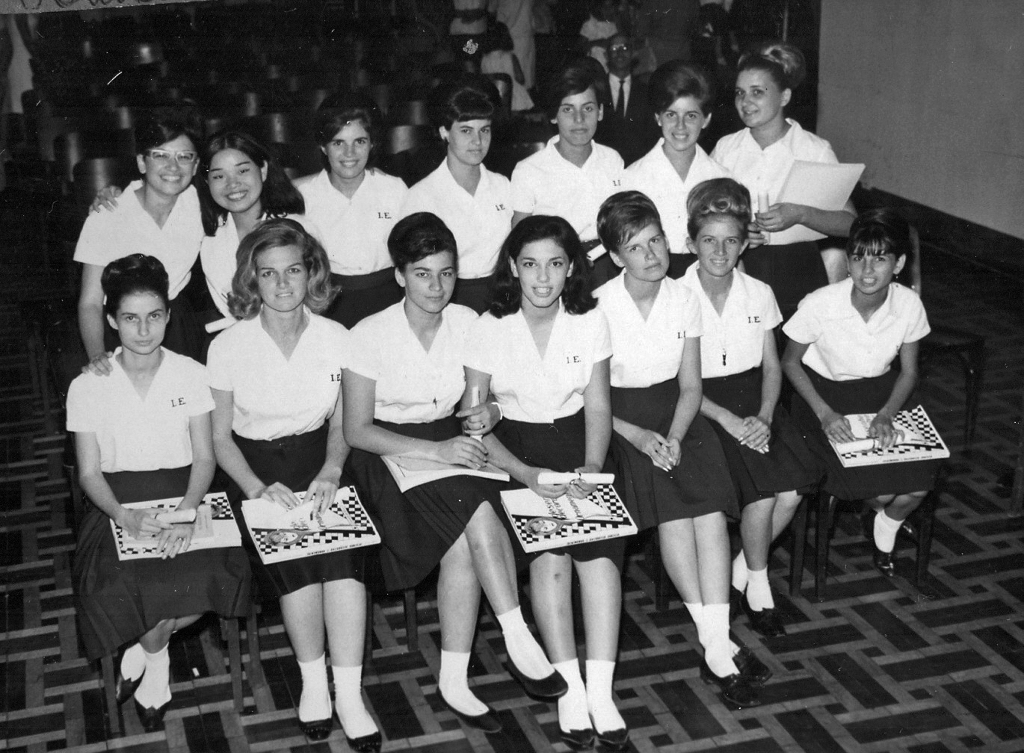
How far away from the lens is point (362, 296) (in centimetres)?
430

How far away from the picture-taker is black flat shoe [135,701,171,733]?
332cm

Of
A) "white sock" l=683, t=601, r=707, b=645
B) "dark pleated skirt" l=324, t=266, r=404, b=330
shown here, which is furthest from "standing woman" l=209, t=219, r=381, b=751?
"white sock" l=683, t=601, r=707, b=645

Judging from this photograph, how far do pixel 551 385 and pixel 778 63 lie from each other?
1776 mm

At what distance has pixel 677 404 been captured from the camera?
378 centimetres

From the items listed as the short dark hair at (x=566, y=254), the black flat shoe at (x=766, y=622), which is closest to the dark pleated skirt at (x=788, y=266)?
the short dark hair at (x=566, y=254)

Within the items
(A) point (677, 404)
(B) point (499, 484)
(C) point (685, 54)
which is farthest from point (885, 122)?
(B) point (499, 484)

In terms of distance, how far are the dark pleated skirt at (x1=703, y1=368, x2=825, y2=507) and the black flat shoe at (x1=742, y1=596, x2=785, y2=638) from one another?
37cm

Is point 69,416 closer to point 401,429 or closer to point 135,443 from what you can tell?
point 135,443

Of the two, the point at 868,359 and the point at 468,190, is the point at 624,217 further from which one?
the point at 868,359

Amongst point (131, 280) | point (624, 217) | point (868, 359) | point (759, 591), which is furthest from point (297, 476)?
point (868, 359)

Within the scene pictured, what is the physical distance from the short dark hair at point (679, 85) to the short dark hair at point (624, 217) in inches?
30.9

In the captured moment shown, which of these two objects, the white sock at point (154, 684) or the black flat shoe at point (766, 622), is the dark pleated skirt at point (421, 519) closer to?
the white sock at point (154, 684)

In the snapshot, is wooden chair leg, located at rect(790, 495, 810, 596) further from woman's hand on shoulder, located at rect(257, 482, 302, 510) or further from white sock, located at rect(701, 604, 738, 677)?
woman's hand on shoulder, located at rect(257, 482, 302, 510)

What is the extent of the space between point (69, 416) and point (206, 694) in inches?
36.3
